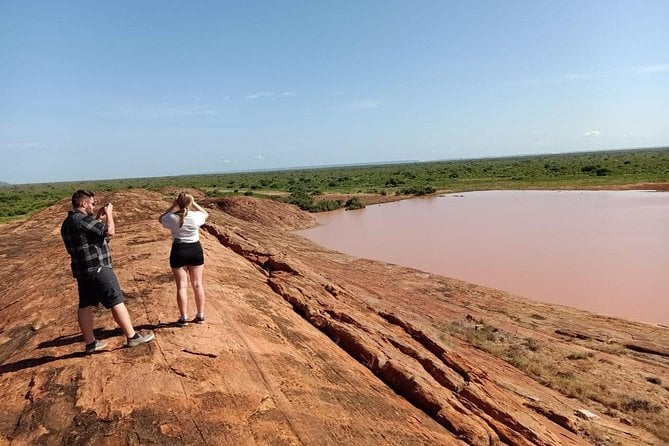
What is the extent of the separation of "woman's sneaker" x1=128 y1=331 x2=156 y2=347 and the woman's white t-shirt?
3.77 feet

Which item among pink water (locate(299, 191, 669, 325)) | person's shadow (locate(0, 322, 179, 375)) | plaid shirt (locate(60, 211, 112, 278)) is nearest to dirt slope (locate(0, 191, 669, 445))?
person's shadow (locate(0, 322, 179, 375))

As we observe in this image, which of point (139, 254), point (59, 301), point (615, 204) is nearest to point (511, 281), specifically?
point (139, 254)

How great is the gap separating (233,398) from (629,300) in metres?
14.6

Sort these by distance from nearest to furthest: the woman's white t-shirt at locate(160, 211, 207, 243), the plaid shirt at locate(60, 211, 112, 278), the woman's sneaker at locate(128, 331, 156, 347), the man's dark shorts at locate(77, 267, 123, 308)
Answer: the plaid shirt at locate(60, 211, 112, 278) → the man's dark shorts at locate(77, 267, 123, 308) → the woman's sneaker at locate(128, 331, 156, 347) → the woman's white t-shirt at locate(160, 211, 207, 243)

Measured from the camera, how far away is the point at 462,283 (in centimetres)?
1644

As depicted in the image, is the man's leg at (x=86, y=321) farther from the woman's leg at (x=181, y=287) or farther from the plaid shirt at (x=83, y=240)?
the woman's leg at (x=181, y=287)

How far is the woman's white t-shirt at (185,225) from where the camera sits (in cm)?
551

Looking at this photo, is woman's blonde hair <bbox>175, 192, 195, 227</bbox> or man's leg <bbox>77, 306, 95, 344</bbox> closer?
man's leg <bbox>77, 306, 95, 344</bbox>

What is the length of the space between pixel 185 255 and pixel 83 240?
117 cm

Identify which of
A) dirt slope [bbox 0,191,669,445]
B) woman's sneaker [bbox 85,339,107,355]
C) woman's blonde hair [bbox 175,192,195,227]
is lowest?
dirt slope [bbox 0,191,669,445]

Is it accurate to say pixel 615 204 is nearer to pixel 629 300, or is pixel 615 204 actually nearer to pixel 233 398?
pixel 629 300

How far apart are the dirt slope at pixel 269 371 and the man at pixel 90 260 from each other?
437 millimetres

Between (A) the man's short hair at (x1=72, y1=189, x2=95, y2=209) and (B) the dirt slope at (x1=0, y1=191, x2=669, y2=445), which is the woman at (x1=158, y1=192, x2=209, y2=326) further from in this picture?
(A) the man's short hair at (x1=72, y1=189, x2=95, y2=209)

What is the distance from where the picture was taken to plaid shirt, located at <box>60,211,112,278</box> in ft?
15.2
